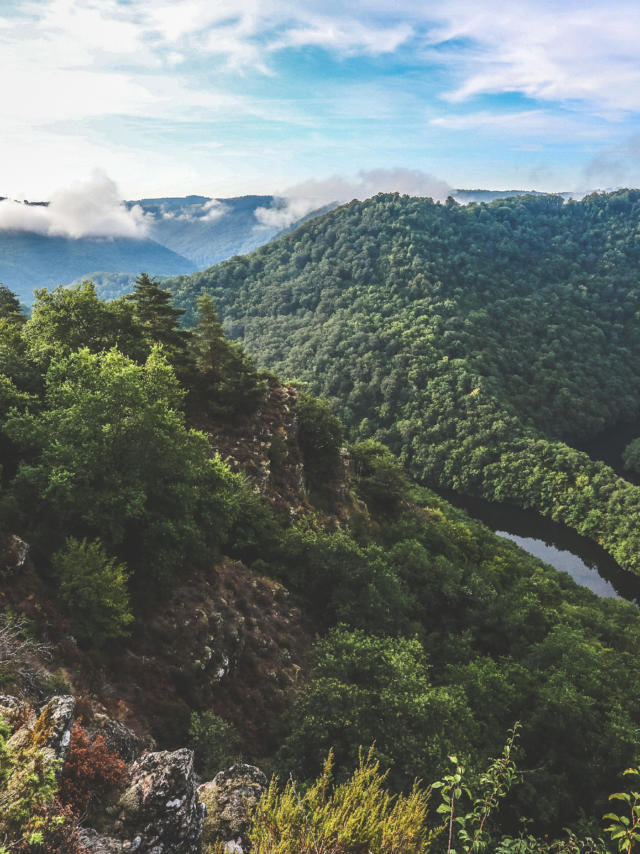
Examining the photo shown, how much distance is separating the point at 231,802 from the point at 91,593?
8714mm

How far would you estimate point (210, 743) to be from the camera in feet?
51.8

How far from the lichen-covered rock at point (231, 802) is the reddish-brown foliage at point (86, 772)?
2207 millimetres

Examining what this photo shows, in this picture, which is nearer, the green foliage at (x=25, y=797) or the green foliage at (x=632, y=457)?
the green foliage at (x=25, y=797)

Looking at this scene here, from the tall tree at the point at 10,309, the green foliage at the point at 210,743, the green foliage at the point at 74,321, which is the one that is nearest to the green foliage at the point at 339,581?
the green foliage at the point at 210,743

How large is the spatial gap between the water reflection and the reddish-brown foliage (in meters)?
88.3

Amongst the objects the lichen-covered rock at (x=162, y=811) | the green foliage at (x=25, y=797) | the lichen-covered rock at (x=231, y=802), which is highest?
the green foliage at (x=25, y=797)

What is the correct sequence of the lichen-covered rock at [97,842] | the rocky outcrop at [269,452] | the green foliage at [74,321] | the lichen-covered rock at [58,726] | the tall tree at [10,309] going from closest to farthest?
the lichen-covered rock at [97,842] → the lichen-covered rock at [58,726] → the green foliage at [74,321] → the rocky outcrop at [269,452] → the tall tree at [10,309]

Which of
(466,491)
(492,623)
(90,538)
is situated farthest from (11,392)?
(466,491)

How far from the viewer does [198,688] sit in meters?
18.9

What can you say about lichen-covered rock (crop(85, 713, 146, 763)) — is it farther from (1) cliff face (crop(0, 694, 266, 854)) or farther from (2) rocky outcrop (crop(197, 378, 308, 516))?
(2) rocky outcrop (crop(197, 378, 308, 516))

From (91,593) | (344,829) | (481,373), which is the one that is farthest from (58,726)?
(481,373)

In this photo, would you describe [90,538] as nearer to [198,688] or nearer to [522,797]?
[198,688]

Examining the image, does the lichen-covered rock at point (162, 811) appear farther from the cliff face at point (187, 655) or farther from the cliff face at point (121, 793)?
the cliff face at point (187, 655)

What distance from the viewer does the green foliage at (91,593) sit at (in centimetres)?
1683
